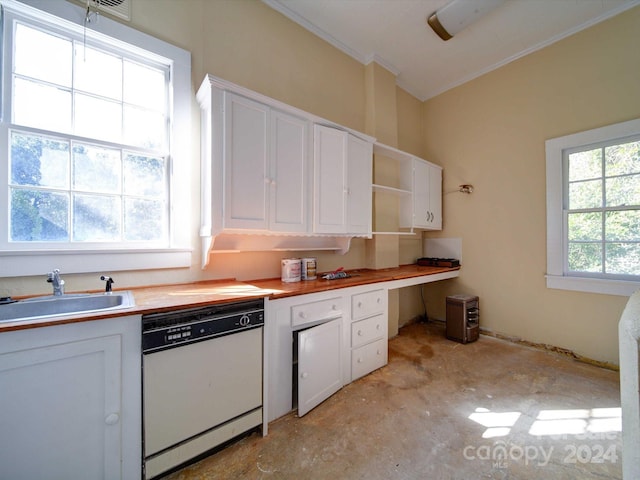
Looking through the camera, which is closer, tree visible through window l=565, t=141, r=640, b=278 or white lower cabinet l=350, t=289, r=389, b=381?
white lower cabinet l=350, t=289, r=389, b=381

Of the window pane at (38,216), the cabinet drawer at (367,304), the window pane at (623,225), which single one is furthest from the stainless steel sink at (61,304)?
the window pane at (623,225)

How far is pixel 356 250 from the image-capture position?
3.13 metres

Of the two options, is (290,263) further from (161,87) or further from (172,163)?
(161,87)

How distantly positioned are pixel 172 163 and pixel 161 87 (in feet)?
1.97

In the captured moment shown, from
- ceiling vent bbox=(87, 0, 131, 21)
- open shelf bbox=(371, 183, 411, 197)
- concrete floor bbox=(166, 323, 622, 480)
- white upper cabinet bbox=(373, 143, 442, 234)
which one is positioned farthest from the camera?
white upper cabinet bbox=(373, 143, 442, 234)

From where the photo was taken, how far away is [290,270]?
2.21 m

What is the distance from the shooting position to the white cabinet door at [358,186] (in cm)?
250

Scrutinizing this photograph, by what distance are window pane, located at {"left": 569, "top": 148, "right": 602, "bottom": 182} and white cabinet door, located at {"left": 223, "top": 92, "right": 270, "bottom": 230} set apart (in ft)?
10.5

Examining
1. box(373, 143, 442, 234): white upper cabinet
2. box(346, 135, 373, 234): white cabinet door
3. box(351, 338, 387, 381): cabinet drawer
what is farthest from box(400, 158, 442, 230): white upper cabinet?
box(351, 338, 387, 381): cabinet drawer

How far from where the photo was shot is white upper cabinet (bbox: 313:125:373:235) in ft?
7.38

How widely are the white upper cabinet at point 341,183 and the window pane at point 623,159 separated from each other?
2332 mm

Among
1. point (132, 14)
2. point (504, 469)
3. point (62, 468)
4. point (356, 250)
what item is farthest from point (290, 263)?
point (132, 14)

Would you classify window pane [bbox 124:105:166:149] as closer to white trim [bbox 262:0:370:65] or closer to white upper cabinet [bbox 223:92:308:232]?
white upper cabinet [bbox 223:92:308:232]

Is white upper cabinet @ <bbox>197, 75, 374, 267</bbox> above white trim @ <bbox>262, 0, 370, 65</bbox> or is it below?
below
